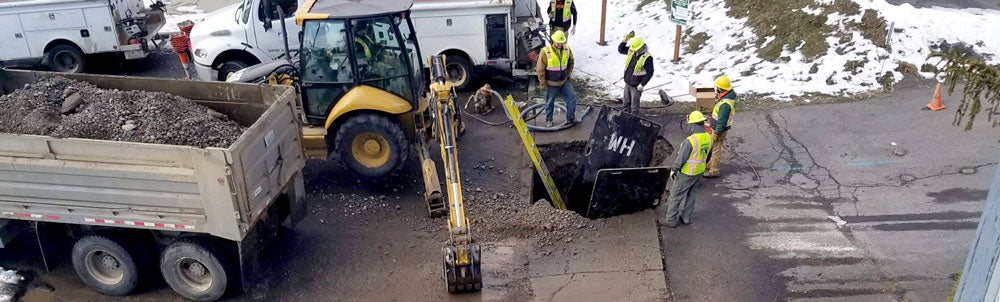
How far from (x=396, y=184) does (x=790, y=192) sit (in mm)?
4598

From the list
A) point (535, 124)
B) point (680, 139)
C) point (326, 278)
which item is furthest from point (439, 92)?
point (680, 139)

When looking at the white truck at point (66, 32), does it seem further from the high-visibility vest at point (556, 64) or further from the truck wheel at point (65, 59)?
the high-visibility vest at point (556, 64)

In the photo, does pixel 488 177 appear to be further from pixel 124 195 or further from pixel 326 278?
pixel 124 195

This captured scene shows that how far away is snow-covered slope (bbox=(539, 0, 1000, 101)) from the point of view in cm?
1130

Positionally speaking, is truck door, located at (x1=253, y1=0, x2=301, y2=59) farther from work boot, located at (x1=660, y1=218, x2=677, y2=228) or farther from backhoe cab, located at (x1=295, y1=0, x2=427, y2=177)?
work boot, located at (x1=660, y1=218, x2=677, y2=228)

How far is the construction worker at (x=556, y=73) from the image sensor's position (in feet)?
33.4

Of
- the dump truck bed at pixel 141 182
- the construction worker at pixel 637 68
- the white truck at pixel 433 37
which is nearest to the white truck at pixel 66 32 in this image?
the white truck at pixel 433 37

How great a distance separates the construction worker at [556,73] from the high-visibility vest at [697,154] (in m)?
3.01

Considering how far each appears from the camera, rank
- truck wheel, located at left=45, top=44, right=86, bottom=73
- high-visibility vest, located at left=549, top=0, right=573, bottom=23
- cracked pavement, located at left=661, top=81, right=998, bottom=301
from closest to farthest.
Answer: cracked pavement, located at left=661, top=81, right=998, bottom=301 → truck wheel, located at left=45, top=44, right=86, bottom=73 → high-visibility vest, located at left=549, top=0, right=573, bottom=23

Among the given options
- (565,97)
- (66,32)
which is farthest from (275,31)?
(565,97)

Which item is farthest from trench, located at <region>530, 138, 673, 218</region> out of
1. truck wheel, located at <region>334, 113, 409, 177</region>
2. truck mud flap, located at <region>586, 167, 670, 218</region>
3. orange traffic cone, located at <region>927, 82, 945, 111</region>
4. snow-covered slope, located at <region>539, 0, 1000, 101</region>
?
orange traffic cone, located at <region>927, 82, 945, 111</region>

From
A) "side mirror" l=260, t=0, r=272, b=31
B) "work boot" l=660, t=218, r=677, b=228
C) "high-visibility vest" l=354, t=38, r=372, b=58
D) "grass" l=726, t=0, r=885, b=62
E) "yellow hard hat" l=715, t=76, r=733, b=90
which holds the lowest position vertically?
"work boot" l=660, t=218, r=677, b=228

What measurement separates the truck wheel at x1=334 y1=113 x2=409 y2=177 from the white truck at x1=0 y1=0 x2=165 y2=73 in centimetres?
641

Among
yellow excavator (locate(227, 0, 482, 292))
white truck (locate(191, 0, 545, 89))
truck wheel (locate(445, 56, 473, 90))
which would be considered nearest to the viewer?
yellow excavator (locate(227, 0, 482, 292))
